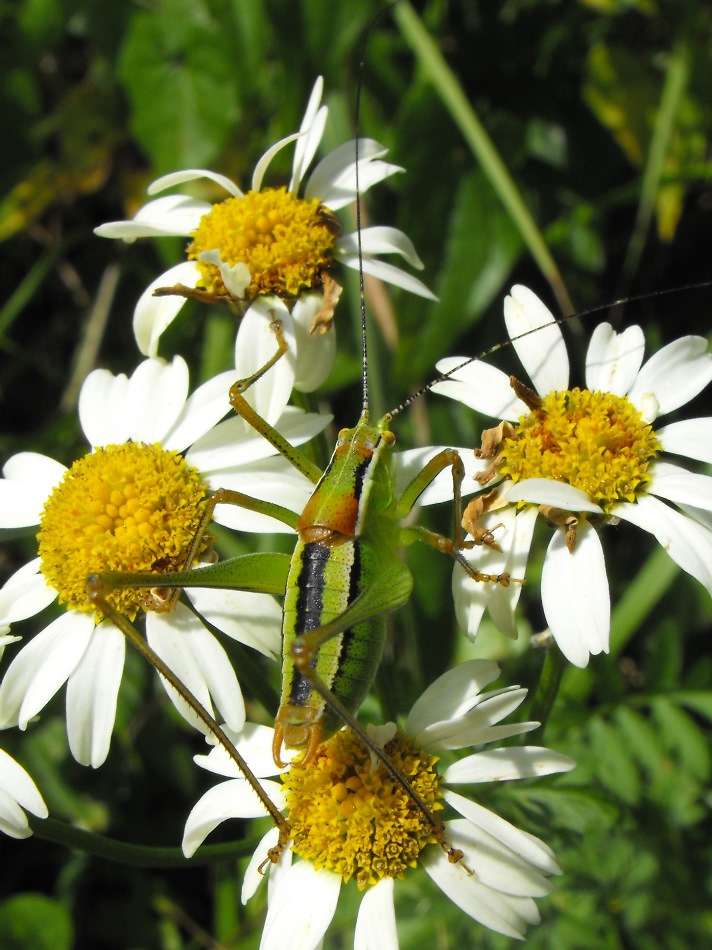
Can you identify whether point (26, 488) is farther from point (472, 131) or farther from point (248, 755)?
point (472, 131)

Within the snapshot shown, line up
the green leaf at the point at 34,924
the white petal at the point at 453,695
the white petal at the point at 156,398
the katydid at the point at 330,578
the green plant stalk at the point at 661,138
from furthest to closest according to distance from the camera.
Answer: the green plant stalk at the point at 661,138, the green leaf at the point at 34,924, the white petal at the point at 156,398, the white petal at the point at 453,695, the katydid at the point at 330,578

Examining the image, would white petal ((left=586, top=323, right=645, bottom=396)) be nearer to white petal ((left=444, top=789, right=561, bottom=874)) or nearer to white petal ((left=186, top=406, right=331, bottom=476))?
white petal ((left=186, top=406, right=331, bottom=476))

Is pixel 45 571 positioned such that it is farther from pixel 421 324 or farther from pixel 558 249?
pixel 558 249

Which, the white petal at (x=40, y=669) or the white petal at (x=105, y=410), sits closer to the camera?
the white petal at (x=40, y=669)

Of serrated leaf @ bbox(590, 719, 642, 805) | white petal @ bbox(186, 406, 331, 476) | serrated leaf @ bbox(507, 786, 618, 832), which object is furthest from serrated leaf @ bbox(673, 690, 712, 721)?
white petal @ bbox(186, 406, 331, 476)

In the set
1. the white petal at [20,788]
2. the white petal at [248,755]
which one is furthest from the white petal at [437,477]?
the white petal at [20,788]

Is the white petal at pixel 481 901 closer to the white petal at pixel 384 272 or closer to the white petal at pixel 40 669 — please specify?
the white petal at pixel 40 669

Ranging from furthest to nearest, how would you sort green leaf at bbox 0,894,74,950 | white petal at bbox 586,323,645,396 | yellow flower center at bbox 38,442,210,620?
1. green leaf at bbox 0,894,74,950
2. white petal at bbox 586,323,645,396
3. yellow flower center at bbox 38,442,210,620
